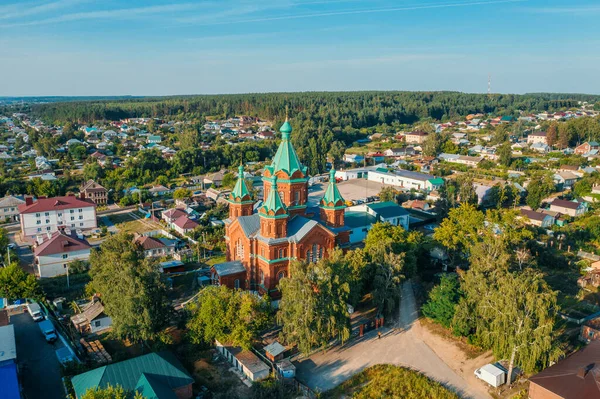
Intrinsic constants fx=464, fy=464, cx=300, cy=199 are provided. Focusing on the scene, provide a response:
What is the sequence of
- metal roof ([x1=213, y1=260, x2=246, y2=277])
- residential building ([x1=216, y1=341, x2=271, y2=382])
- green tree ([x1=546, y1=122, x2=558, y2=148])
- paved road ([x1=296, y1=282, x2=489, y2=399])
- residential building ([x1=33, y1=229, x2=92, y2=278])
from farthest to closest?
green tree ([x1=546, y1=122, x2=558, y2=148])
residential building ([x1=33, y1=229, x2=92, y2=278])
metal roof ([x1=213, y1=260, x2=246, y2=277])
paved road ([x1=296, y1=282, x2=489, y2=399])
residential building ([x1=216, y1=341, x2=271, y2=382])

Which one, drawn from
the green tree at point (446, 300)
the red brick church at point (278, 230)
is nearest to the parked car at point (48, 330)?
the red brick church at point (278, 230)

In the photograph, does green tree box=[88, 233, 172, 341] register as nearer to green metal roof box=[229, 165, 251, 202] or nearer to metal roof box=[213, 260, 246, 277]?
metal roof box=[213, 260, 246, 277]

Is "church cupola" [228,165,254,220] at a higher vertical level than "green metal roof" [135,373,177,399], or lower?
higher

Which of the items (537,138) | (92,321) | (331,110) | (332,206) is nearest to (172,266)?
(92,321)

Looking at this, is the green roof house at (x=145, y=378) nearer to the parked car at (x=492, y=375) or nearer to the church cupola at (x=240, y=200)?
the church cupola at (x=240, y=200)

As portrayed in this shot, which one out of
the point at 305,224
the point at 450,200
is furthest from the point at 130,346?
the point at 450,200

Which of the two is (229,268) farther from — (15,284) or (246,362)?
(15,284)

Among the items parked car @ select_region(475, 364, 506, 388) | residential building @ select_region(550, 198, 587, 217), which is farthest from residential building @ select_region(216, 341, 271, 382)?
residential building @ select_region(550, 198, 587, 217)
